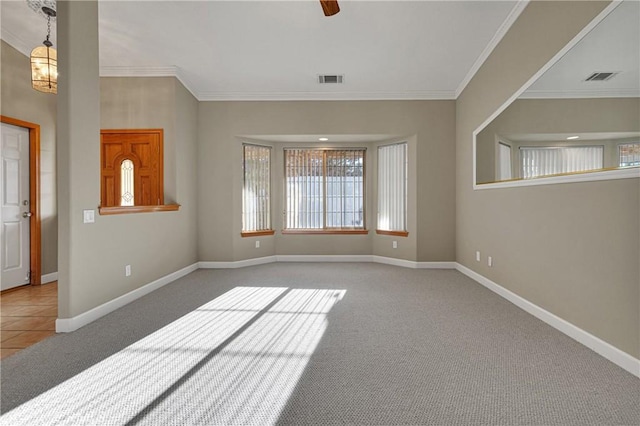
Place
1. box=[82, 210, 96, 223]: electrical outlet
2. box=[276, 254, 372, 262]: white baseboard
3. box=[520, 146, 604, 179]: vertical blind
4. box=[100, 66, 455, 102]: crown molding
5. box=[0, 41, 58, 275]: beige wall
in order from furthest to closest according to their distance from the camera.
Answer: box=[276, 254, 372, 262]: white baseboard < box=[100, 66, 455, 102]: crown molding < box=[0, 41, 58, 275]: beige wall < box=[82, 210, 96, 223]: electrical outlet < box=[520, 146, 604, 179]: vertical blind

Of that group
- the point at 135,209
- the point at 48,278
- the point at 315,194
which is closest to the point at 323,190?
the point at 315,194

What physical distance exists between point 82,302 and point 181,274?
197cm

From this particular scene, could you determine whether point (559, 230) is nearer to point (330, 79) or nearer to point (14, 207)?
point (330, 79)

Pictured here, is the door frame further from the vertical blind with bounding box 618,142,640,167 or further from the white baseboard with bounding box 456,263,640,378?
the vertical blind with bounding box 618,142,640,167

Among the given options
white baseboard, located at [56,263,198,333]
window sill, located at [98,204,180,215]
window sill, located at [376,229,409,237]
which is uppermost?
window sill, located at [98,204,180,215]

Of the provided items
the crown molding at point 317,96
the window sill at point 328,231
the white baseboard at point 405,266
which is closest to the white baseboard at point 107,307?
the white baseboard at point 405,266

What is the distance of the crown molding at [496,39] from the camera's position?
3188 millimetres

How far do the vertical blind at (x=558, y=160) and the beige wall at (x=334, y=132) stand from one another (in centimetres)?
230

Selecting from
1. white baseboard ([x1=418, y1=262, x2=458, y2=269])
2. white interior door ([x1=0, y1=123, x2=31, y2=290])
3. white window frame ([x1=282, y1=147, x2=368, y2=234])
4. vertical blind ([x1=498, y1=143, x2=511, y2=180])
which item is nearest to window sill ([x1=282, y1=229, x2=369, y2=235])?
white window frame ([x1=282, y1=147, x2=368, y2=234])

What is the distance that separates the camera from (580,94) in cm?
243

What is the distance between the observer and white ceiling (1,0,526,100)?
326 centimetres

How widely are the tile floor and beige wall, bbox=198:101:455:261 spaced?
7.19 ft

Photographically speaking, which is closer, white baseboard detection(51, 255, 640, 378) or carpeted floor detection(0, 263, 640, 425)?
carpeted floor detection(0, 263, 640, 425)

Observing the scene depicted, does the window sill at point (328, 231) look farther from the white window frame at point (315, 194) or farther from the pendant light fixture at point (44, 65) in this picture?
the pendant light fixture at point (44, 65)
